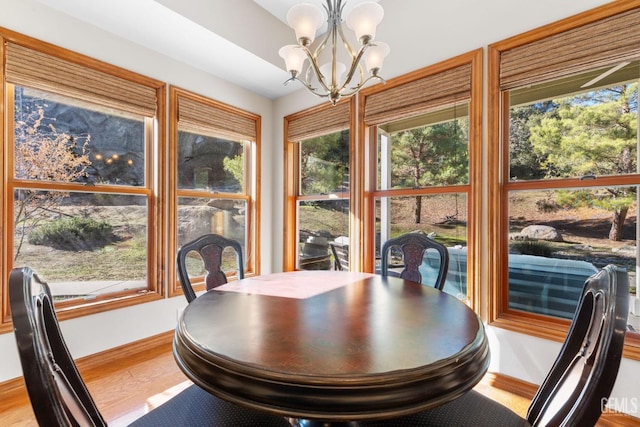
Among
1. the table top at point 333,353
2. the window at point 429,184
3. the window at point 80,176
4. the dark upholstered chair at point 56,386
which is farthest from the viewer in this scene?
the window at point 429,184

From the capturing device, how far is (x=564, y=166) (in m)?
1.84

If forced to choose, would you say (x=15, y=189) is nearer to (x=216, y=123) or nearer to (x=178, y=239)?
(x=178, y=239)

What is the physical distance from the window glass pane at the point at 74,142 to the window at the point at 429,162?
217 cm

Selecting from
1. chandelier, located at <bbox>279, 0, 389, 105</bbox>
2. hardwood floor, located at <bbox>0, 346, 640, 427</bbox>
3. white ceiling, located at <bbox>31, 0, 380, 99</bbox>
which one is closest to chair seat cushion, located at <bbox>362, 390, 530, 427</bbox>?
hardwood floor, located at <bbox>0, 346, 640, 427</bbox>

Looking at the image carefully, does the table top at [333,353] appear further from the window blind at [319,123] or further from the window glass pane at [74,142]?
the window blind at [319,123]

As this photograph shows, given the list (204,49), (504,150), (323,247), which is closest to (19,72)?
(204,49)

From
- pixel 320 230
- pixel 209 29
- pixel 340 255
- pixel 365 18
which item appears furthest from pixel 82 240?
pixel 365 18

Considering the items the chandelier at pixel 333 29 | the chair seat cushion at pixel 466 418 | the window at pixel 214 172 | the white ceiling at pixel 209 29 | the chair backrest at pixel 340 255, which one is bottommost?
the chair seat cushion at pixel 466 418

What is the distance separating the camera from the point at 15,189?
1974 mm

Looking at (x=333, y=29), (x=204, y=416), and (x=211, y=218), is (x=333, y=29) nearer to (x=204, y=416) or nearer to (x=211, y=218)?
(x=204, y=416)

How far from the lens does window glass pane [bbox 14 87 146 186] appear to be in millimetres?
2027

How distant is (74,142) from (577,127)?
140 inches

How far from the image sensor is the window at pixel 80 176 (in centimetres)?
199

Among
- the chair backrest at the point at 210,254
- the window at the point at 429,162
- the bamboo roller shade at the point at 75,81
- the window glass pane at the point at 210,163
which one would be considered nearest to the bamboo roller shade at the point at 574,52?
the window at the point at 429,162
